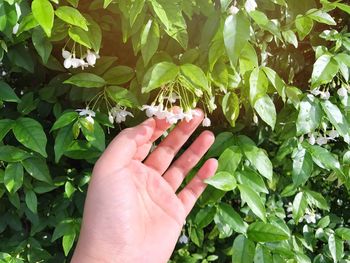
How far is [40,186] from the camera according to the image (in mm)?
1569

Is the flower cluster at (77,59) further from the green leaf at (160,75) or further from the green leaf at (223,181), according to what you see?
the green leaf at (223,181)

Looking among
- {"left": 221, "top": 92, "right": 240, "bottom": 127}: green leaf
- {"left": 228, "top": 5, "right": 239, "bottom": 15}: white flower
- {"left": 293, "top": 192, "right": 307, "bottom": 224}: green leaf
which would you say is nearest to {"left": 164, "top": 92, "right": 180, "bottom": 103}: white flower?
{"left": 221, "top": 92, "right": 240, "bottom": 127}: green leaf

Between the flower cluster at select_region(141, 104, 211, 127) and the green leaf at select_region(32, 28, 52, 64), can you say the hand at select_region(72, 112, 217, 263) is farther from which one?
the green leaf at select_region(32, 28, 52, 64)

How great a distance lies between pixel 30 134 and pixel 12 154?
0.30ft

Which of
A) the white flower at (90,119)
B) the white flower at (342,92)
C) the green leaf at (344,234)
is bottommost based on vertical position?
the green leaf at (344,234)

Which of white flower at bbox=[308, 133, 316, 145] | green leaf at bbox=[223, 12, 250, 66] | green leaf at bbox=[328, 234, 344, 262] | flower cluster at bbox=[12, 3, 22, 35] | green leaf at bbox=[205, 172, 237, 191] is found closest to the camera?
green leaf at bbox=[223, 12, 250, 66]

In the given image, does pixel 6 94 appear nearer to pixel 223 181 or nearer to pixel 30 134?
pixel 30 134

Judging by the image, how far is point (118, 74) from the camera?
1.46 meters

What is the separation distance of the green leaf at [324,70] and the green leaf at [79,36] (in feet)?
1.86

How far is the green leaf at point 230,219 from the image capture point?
4.95ft

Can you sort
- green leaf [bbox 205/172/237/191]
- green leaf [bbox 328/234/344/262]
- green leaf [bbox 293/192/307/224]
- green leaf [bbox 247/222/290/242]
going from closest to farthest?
1. green leaf [bbox 205/172/237/191]
2. green leaf [bbox 247/222/290/242]
3. green leaf [bbox 293/192/307/224]
4. green leaf [bbox 328/234/344/262]

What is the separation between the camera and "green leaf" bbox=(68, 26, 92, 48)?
4.20 ft

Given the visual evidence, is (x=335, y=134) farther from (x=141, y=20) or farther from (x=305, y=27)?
(x=141, y=20)

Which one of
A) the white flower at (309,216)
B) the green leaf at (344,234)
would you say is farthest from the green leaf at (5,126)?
the green leaf at (344,234)
